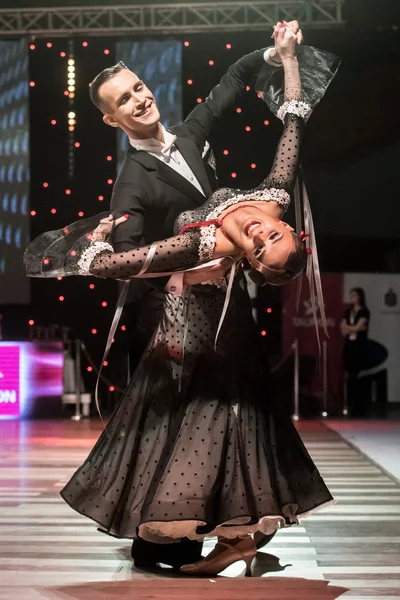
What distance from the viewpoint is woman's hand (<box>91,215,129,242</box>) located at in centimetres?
267

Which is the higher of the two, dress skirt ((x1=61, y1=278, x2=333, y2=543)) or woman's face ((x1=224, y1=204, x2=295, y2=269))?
woman's face ((x1=224, y1=204, x2=295, y2=269))

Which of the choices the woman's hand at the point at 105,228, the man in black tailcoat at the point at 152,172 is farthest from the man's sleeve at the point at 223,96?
the woman's hand at the point at 105,228

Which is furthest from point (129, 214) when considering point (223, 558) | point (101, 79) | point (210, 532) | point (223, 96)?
point (223, 558)

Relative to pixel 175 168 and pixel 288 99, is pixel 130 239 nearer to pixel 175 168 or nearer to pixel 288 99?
pixel 175 168

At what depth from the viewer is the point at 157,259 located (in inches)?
99.3

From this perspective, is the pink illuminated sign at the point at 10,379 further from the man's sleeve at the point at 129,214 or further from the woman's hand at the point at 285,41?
the woman's hand at the point at 285,41

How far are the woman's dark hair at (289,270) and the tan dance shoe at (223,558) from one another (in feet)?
2.42

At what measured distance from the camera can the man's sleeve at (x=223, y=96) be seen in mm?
2924

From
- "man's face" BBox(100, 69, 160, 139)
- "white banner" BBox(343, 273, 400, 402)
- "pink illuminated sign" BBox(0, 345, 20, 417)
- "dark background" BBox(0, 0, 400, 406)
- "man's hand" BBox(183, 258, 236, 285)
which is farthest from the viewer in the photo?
"white banner" BBox(343, 273, 400, 402)

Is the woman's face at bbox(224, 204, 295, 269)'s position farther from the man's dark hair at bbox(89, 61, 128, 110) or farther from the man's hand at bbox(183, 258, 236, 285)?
the man's dark hair at bbox(89, 61, 128, 110)

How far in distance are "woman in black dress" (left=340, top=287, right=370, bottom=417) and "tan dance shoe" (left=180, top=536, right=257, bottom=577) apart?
21.9 feet

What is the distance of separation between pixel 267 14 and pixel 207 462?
23.5 feet

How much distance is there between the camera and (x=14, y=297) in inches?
398

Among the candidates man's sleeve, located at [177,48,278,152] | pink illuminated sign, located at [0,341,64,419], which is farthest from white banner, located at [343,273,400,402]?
man's sleeve, located at [177,48,278,152]
